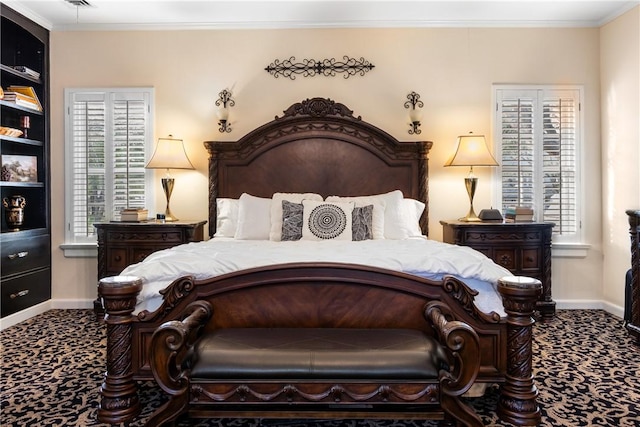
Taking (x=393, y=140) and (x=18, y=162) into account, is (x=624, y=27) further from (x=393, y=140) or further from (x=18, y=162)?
(x=18, y=162)

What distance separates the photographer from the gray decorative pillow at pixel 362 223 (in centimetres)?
355

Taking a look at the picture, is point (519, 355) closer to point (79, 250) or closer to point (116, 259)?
point (116, 259)

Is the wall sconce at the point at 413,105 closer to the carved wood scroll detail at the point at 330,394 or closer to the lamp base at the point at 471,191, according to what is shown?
the lamp base at the point at 471,191

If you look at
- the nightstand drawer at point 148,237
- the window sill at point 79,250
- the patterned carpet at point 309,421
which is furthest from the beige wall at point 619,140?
the window sill at point 79,250

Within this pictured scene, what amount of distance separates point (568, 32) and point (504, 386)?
394 centimetres

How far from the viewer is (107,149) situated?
4.49 meters

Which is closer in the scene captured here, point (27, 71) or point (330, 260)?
point (330, 260)

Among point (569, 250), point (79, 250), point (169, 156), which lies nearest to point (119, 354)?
point (169, 156)

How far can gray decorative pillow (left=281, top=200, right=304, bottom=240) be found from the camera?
3.54 meters

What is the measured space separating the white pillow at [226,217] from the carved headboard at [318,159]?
219mm

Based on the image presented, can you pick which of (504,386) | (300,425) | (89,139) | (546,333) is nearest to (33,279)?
(89,139)

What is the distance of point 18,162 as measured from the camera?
13.8ft

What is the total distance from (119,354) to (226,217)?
200 centimetres

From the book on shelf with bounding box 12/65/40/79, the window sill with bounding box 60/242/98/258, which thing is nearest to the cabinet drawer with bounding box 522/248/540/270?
the window sill with bounding box 60/242/98/258
